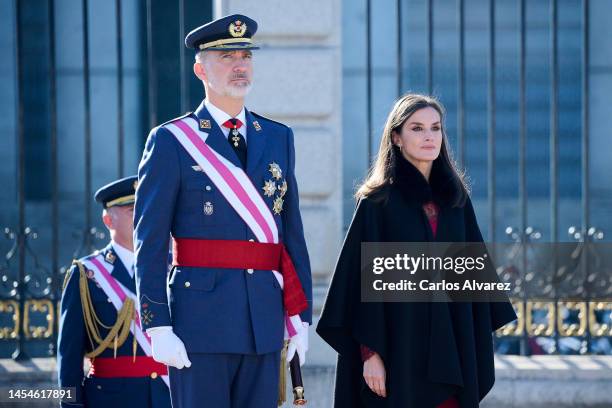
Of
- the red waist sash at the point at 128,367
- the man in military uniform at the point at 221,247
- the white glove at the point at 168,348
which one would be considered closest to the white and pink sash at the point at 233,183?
the man in military uniform at the point at 221,247

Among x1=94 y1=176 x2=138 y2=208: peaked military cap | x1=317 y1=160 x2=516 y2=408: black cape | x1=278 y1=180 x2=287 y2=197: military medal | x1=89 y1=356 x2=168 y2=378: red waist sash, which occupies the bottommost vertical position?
x1=89 y1=356 x2=168 y2=378: red waist sash

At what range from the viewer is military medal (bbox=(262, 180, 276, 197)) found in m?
4.50

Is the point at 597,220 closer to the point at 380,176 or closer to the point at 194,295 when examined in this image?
the point at 380,176

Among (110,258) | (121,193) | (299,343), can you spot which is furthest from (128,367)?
(299,343)

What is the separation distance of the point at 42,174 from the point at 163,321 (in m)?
8.74

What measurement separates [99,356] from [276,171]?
1.25 m

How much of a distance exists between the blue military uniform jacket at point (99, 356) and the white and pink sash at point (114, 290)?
0.05 ft

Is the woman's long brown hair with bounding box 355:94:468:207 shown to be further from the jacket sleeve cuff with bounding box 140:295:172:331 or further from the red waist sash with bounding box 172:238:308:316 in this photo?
the jacket sleeve cuff with bounding box 140:295:172:331

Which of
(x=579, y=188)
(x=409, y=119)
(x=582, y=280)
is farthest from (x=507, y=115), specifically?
(x=409, y=119)

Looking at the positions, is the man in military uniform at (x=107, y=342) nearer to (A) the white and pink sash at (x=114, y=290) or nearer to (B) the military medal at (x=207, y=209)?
(A) the white and pink sash at (x=114, y=290)

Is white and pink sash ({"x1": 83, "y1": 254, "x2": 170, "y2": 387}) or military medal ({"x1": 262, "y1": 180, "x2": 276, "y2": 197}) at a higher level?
military medal ({"x1": 262, "y1": 180, "x2": 276, "y2": 197})

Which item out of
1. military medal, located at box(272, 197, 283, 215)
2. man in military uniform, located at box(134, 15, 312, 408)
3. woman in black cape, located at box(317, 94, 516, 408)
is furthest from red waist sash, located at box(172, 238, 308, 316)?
woman in black cape, located at box(317, 94, 516, 408)

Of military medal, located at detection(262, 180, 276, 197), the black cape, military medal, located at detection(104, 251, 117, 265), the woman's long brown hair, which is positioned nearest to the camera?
military medal, located at detection(262, 180, 276, 197)

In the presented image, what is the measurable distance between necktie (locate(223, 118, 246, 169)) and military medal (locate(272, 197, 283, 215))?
6.4 inches
